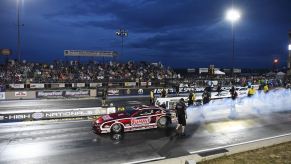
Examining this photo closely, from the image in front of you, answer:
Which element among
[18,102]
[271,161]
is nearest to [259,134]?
[271,161]

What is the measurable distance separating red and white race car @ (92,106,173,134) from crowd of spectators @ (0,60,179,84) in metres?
25.4

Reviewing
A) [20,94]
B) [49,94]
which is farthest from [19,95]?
[49,94]

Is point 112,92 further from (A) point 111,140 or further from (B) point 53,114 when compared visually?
(A) point 111,140

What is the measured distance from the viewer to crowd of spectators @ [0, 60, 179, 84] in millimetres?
41656

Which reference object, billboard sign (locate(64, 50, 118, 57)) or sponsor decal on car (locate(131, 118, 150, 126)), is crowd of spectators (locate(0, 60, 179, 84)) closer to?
billboard sign (locate(64, 50, 118, 57))

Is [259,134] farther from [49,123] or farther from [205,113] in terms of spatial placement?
[49,123]

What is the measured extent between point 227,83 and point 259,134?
1384 inches

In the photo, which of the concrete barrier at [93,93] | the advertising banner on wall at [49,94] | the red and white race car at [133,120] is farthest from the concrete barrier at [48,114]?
the concrete barrier at [93,93]

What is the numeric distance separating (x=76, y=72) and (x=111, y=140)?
35.2 m

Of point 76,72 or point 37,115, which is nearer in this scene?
point 37,115

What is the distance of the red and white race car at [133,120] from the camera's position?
14.7 m

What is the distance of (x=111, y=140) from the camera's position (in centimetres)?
1354

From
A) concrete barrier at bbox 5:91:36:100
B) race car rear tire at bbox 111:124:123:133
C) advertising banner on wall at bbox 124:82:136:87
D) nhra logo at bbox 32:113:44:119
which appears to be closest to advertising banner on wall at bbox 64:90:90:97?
concrete barrier at bbox 5:91:36:100

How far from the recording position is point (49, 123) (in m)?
17.9
